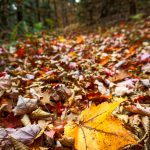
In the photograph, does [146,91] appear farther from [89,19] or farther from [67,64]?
[89,19]

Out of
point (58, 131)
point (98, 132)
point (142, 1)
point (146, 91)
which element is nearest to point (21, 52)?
point (146, 91)

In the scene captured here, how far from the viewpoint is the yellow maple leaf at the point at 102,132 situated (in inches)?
49.8

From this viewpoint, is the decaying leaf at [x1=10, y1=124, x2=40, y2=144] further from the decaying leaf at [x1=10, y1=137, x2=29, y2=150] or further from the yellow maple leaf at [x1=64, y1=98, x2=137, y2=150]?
the yellow maple leaf at [x1=64, y1=98, x2=137, y2=150]

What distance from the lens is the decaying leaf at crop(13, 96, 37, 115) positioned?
5.71ft

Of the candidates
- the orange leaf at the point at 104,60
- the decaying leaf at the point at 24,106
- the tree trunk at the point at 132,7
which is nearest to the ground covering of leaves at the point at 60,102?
the decaying leaf at the point at 24,106

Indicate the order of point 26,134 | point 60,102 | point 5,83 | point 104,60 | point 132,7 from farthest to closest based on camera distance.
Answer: point 132,7, point 104,60, point 5,83, point 60,102, point 26,134

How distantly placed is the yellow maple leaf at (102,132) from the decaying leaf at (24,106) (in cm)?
45

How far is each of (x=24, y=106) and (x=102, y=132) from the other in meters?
0.63

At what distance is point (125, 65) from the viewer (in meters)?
3.31

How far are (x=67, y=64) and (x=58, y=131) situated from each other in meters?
A: 1.73

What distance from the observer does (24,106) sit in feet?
5.77

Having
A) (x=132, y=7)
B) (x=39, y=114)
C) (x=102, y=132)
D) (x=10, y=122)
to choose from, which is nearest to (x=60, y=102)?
(x=39, y=114)

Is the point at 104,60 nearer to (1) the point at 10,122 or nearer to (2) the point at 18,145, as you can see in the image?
(1) the point at 10,122

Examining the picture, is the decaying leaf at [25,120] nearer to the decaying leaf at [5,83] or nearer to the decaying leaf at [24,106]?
the decaying leaf at [24,106]
